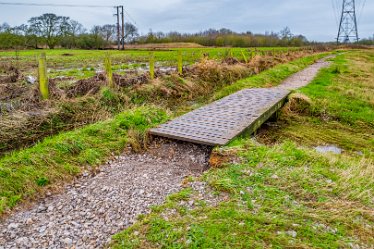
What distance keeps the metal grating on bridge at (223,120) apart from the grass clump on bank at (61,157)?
0.62 metres

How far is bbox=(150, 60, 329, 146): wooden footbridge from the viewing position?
18.1ft

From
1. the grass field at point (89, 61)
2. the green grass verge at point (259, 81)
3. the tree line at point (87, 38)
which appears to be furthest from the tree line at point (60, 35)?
the green grass verge at point (259, 81)

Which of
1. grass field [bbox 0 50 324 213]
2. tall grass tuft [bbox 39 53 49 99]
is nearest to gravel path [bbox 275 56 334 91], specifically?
grass field [bbox 0 50 324 213]

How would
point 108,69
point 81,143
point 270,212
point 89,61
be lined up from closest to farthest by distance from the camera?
point 270,212 < point 81,143 < point 108,69 < point 89,61

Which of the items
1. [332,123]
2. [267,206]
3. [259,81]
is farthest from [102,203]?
[259,81]

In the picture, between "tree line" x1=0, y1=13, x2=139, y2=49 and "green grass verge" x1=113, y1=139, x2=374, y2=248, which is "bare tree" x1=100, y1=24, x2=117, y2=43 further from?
"green grass verge" x1=113, y1=139, x2=374, y2=248

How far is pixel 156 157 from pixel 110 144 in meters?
0.82

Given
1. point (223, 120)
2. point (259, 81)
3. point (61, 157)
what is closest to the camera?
point (61, 157)

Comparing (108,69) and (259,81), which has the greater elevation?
(108,69)

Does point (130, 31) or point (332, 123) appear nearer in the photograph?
point (332, 123)

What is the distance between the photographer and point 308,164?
15.0ft

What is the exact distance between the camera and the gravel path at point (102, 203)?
326 centimetres

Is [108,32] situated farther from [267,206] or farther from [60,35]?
[267,206]

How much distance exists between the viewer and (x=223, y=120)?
659cm
